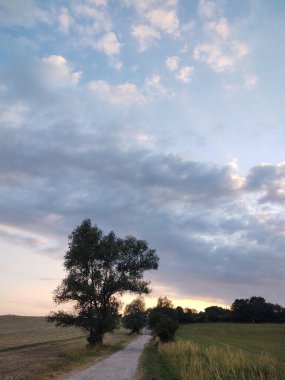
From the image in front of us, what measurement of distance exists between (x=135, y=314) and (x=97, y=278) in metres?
72.4

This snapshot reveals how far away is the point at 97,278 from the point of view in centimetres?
4719

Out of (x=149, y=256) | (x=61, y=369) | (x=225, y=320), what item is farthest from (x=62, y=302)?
(x=225, y=320)

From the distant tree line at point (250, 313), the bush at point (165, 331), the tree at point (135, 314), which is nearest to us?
the bush at point (165, 331)

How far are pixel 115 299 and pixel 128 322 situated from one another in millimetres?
73296

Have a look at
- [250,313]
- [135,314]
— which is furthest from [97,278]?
[250,313]

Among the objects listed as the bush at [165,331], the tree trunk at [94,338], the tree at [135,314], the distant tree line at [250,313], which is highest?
the distant tree line at [250,313]

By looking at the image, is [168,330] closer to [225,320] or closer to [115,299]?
[115,299]

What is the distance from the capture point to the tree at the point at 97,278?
46.1 meters

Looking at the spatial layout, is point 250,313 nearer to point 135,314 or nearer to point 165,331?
point 135,314

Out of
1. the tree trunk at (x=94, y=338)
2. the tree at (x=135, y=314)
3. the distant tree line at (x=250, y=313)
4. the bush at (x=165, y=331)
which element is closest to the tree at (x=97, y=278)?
the tree trunk at (x=94, y=338)

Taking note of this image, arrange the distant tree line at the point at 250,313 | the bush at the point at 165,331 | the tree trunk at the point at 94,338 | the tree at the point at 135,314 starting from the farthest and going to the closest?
the distant tree line at the point at 250,313
the tree at the point at 135,314
the bush at the point at 165,331
the tree trunk at the point at 94,338

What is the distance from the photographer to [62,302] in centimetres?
Answer: 4647

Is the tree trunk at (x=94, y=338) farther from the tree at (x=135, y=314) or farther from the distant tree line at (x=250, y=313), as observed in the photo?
the distant tree line at (x=250, y=313)

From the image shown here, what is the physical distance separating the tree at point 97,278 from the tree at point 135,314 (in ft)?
223
